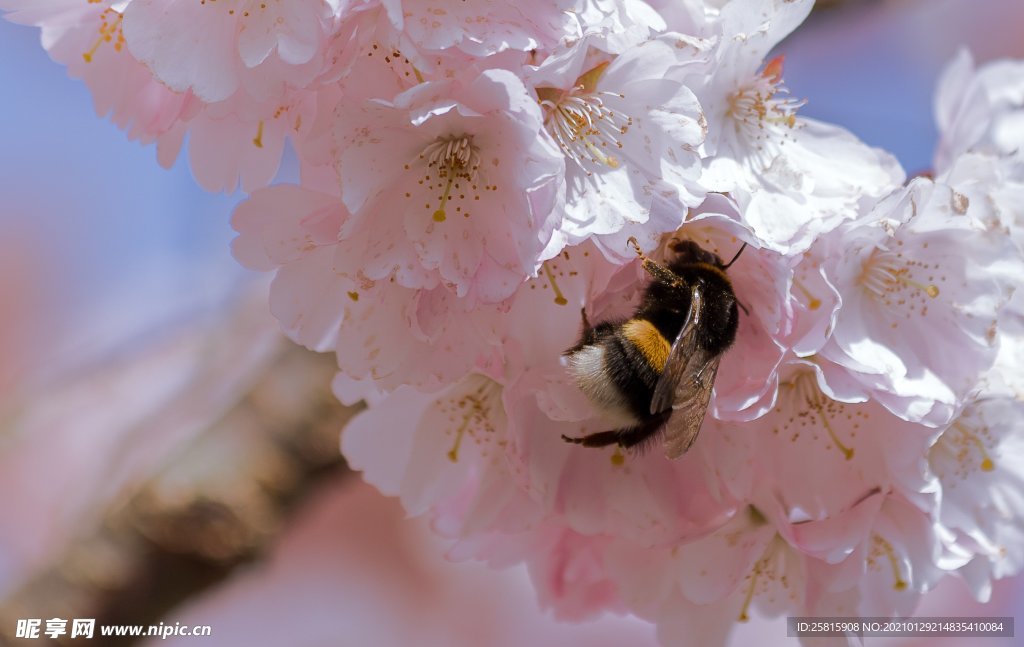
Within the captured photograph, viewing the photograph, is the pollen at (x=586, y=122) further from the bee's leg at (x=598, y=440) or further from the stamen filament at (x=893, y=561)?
the stamen filament at (x=893, y=561)

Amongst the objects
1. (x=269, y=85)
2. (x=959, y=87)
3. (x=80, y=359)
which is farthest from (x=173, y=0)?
(x=80, y=359)

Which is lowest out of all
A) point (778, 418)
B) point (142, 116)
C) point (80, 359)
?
point (80, 359)

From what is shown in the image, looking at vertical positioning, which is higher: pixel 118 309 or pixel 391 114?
pixel 391 114

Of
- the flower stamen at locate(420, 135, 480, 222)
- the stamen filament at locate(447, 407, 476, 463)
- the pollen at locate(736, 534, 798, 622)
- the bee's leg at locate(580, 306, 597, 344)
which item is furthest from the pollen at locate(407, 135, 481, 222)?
the pollen at locate(736, 534, 798, 622)

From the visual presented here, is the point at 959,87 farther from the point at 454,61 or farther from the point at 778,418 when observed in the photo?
the point at 454,61

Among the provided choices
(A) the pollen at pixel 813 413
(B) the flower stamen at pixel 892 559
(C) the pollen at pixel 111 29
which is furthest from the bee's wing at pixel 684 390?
(C) the pollen at pixel 111 29

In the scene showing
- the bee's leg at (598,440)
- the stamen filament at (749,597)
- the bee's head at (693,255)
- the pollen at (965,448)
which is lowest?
the stamen filament at (749,597)

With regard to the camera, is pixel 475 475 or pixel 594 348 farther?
pixel 475 475
